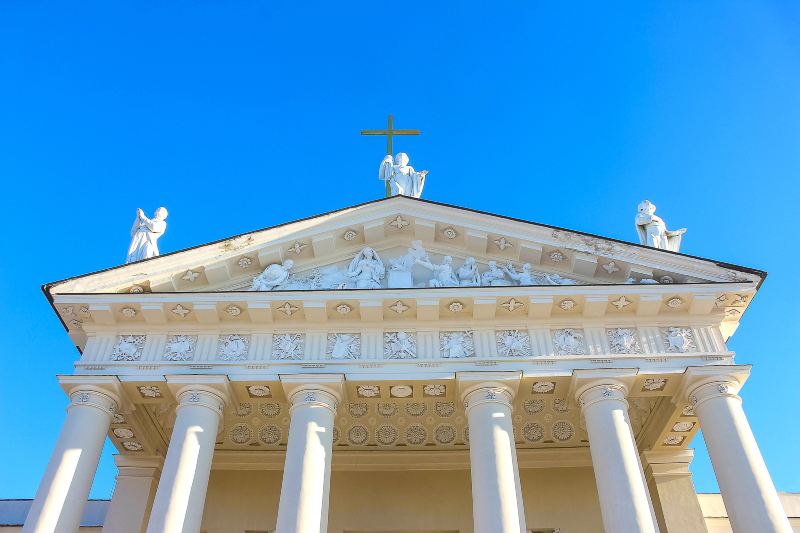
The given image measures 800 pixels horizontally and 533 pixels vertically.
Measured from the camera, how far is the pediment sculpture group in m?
15.0

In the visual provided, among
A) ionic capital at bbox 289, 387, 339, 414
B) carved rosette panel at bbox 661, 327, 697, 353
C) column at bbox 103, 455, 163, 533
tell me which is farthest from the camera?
column at bbox 103, 455, 163, 533

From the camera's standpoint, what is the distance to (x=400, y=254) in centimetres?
1588

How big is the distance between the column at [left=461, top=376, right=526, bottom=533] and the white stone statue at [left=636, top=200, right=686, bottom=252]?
186 inches

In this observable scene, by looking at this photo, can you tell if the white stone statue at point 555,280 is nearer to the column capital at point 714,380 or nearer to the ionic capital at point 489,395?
the ionic capital at point 489,395

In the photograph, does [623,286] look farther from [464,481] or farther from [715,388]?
[464,481]

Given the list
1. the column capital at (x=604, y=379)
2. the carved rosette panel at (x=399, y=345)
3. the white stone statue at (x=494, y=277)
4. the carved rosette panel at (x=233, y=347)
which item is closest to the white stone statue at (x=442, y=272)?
the white stone statue at (x=494, y=277)

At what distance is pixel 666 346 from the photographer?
45.7ft

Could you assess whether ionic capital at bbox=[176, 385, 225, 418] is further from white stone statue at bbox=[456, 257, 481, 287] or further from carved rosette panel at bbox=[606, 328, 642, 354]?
carved rosette panel at bbox=[606, 328, 642, 354]

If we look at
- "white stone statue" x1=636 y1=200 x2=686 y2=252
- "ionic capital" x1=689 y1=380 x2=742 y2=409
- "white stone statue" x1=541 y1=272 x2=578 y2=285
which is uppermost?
"white stone statue" x1=636 y1=200 x2=686 y2=252

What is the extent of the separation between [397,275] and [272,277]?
2540mm

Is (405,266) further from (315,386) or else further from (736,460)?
(736,460)

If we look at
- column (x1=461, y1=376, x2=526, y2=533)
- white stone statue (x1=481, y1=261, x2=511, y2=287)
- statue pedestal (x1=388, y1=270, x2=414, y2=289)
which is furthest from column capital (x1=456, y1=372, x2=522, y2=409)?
statue pedestal (x1=388, y1=270, x2=414, y2=289)

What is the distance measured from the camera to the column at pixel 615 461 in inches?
461

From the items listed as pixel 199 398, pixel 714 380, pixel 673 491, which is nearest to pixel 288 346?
pixel 199 398
